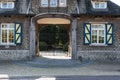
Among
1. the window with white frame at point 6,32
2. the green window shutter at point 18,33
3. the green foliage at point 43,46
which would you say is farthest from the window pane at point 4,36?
the green foliage at point 43,46

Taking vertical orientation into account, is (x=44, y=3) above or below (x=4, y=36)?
above

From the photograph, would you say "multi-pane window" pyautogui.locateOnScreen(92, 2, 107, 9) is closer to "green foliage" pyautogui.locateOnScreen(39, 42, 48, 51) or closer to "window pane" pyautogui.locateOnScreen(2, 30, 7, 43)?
"window pane" pyautogui.locateOnScreen(2, 30, 7, 43)

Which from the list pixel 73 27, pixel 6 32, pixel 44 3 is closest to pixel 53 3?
pixel 44 3

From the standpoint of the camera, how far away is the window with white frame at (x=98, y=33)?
19.8 m

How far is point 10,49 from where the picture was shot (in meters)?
19.5

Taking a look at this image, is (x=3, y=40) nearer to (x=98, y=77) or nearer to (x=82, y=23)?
(x=82, y=23)

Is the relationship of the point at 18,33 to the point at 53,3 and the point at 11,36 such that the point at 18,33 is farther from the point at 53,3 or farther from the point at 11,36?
the point at 53,3

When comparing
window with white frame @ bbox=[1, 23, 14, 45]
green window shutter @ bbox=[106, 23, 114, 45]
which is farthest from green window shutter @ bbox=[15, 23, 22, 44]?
green window shutter @ bbox=[106, 23, 114, 45]

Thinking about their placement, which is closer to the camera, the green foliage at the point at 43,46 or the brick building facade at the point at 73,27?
the brick building facade at the point at 73,27

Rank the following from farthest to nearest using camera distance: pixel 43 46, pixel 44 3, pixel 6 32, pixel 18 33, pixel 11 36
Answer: pixel 43 46 < pixel 44 3 < pixel 11 36 < pixel 6 32 < pixel 18 33

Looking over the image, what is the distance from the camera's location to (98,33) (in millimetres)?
19797

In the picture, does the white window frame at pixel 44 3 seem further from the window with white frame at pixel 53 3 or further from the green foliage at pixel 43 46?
the green foliage at pixel 43 46

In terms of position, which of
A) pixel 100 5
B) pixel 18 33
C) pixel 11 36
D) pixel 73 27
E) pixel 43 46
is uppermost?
pixel 100 5

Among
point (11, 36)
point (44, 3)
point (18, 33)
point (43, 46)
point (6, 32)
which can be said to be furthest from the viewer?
point (43, 46)
